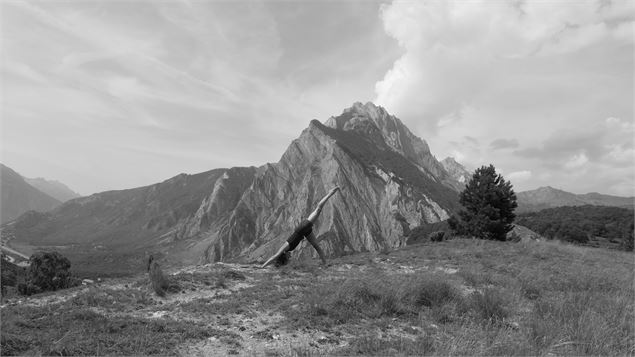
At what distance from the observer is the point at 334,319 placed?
792 cm

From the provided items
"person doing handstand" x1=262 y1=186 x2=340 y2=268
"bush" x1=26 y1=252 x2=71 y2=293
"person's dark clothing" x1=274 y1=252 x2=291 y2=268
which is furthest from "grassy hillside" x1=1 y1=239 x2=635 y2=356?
"bush" x1=26 y1=252 x2=71 y2=293

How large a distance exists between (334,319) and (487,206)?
3132 centimetres

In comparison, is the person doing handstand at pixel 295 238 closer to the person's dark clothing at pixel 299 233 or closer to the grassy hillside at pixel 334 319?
the person's dark clothing at pixel 299 233

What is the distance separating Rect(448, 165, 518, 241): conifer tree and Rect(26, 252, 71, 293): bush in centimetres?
4452

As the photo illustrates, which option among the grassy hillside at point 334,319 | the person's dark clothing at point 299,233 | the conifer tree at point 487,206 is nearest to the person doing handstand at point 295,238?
the person's dark clothing at point 299,233

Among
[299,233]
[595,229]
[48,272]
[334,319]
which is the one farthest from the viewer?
[595,229]

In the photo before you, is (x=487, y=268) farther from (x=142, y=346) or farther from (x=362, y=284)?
(x=142, y=346)

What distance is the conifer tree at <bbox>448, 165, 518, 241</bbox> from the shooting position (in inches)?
Result: 1345

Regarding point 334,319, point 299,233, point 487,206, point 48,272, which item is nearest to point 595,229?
point 487,206

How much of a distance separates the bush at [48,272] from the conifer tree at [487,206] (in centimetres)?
4452

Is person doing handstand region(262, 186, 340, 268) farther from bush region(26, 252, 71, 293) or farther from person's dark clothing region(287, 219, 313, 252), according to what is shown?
bush region(26, 252, 71, 293)

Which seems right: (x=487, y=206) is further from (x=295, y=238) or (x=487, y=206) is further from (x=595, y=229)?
(x=595, y=229)

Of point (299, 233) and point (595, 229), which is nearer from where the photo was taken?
point (299, 233)

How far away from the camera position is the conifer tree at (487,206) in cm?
3416
